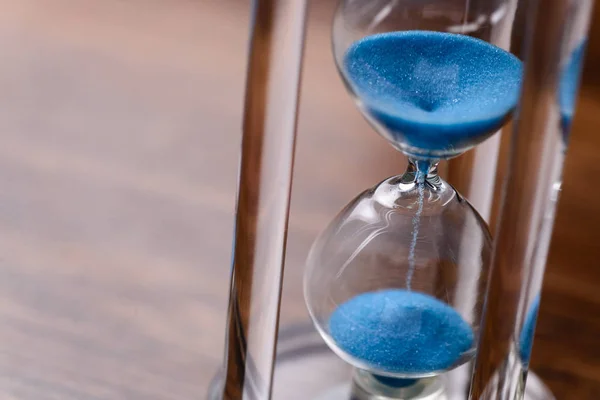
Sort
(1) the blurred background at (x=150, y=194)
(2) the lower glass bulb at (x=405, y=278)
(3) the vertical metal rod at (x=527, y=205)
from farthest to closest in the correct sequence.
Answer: (1) the blurred background at (x=150, y=194), (2) the lower glass bulb at (x=405, y=278), (3) the vertical metal rod at (x=527, y=205)

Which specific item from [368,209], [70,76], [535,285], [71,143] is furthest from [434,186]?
[70,76]

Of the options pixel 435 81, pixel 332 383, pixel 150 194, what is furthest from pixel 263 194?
pixel 150 194

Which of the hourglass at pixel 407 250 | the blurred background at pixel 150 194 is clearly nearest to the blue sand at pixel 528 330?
the hourglass at pixel 407 250

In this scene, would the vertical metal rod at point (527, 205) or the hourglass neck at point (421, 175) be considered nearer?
the vertical metal rod at point (527, 205)

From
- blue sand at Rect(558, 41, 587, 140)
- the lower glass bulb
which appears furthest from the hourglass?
blue sand at Rect(558, 41, 587, 140)

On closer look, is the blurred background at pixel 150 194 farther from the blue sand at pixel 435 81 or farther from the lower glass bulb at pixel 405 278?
the blue sand at pixel 435 81

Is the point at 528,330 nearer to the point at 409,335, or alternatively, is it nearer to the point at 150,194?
the point at 409,335

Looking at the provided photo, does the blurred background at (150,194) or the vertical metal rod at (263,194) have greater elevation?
the vertical metal rod at (263,194)
